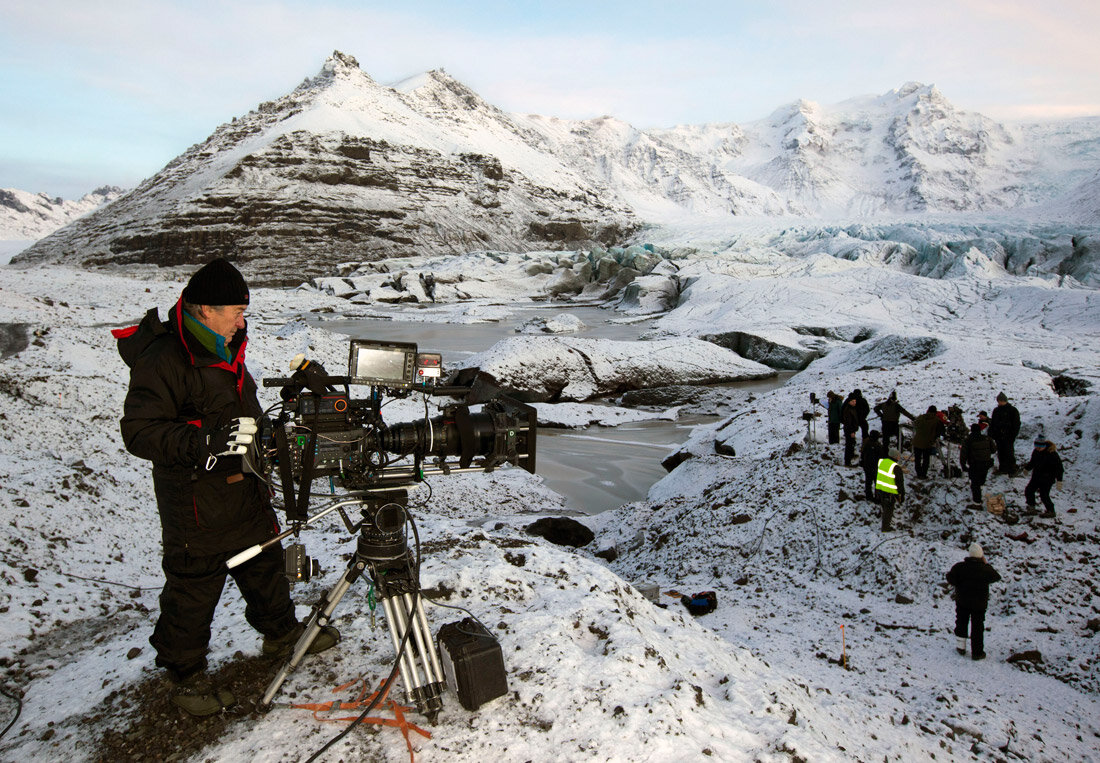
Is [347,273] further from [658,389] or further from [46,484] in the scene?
[46,484]

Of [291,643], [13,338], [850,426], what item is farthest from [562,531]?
[13,338]

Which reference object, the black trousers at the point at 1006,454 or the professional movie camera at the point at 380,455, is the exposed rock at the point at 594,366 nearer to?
the black trousers at the point at 1006,454

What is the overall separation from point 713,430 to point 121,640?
35.4ft

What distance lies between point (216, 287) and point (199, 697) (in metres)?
1.86

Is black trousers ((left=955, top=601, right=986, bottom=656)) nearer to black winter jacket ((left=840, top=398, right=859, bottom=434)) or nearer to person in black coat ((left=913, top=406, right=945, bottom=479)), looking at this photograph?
person in black coat ((left=913, top=406, right=945, bottom=479))

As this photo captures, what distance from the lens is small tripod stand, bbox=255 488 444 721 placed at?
8.89 ft

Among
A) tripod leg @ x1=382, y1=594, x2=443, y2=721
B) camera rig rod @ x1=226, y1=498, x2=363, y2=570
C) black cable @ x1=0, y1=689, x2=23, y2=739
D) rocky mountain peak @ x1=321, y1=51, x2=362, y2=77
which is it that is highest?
rocky mountain peak @ x1=321, y1=51, x2=362, y2=77

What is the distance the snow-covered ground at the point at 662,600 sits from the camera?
290cm

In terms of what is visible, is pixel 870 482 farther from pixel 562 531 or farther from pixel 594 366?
pixel 594 366

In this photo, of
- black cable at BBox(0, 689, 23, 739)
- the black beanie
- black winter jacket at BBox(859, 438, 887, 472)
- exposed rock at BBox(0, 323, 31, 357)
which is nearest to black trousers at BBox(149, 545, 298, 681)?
black cable at BBox(0, 689, 23, 739)

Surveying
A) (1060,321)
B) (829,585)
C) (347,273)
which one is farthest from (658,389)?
(347,273)

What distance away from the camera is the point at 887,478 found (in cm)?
718

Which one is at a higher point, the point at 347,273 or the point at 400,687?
the point at 347,273

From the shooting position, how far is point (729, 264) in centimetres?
4303
